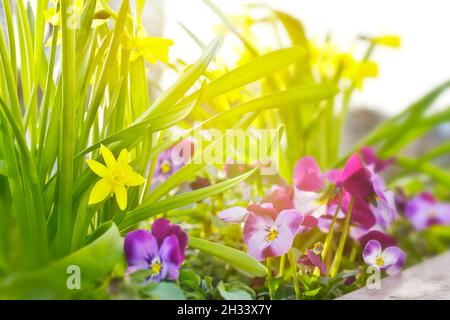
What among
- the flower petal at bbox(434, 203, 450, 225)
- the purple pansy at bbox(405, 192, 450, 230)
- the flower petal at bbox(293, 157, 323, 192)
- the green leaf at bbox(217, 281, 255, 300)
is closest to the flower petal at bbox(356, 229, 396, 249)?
the flower petal at bbox(293, 157, 323, 192)

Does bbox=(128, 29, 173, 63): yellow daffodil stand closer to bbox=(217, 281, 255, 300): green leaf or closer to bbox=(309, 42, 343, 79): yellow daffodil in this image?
bbox=(217, 281, 255, 300): green leaf

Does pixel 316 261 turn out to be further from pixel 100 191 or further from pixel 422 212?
pixel 422 212

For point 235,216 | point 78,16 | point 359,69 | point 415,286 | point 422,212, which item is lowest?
point 415,286

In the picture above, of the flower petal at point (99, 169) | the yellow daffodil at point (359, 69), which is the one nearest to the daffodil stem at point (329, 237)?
the flower petal at point (99, 169)

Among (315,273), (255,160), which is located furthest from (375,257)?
(255,160)

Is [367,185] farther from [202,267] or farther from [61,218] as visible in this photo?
[61,218]

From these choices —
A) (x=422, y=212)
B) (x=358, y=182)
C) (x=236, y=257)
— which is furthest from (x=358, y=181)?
(x=422, y=212)
